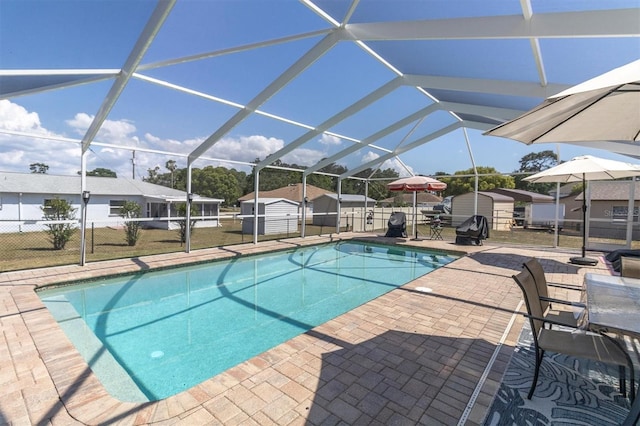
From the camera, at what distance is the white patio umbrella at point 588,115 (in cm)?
196

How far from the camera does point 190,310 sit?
5387mm

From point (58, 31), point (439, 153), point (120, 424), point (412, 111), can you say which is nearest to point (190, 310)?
point (120, 424)

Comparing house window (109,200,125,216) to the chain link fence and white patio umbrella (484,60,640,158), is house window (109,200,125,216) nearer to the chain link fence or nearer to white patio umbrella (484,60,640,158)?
the chain link fence

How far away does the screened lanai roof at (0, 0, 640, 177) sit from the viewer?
360 cm

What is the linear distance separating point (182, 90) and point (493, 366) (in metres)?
6.26

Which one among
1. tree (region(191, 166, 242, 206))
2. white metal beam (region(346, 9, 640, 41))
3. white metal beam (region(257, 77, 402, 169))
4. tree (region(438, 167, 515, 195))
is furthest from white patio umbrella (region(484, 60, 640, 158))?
tree (region(438, 167, 515, 195))

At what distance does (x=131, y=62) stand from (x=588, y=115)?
5.56 metres

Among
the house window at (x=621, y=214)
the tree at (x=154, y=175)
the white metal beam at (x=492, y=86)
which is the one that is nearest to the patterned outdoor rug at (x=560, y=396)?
the white metal beam at (x=492, y=86)

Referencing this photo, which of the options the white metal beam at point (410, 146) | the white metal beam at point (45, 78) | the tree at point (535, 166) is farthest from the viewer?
the tree at point (535, 166)

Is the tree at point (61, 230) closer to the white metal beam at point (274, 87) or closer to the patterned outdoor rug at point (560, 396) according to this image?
the white metal beam at point (274, 87)

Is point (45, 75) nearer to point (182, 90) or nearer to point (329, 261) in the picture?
point (182, 90)

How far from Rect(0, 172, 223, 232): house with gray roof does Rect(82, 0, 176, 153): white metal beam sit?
1006 cm

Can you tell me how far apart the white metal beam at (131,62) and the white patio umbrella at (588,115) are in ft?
12.5

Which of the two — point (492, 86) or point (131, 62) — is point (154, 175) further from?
point (492, 86)
